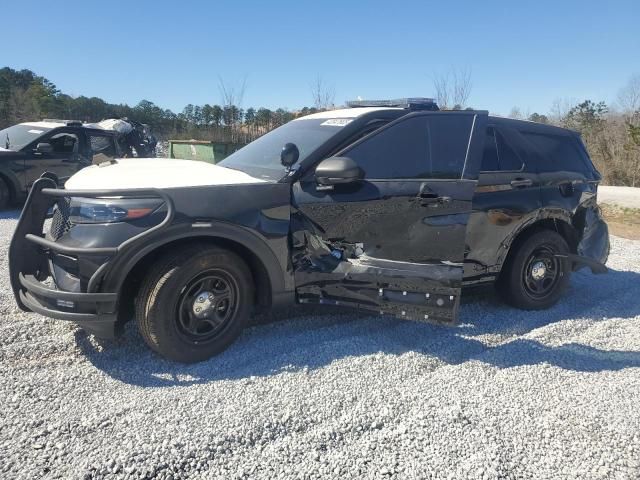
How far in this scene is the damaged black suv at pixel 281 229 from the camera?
3109 millimetres

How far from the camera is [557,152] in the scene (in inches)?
198

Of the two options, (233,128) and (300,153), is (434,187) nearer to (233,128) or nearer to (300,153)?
(300,153)

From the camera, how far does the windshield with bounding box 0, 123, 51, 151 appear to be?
372 inches

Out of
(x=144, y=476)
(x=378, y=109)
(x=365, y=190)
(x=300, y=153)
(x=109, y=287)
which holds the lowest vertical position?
(x=144, y=476)

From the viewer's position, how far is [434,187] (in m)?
3.80

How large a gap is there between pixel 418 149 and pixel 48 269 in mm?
2984

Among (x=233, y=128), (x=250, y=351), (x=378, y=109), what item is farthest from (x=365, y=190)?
(x=233, y=128)

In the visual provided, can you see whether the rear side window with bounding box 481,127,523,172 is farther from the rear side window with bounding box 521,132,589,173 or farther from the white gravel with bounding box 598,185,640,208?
the white gravel with bounding box 598,185,640,208

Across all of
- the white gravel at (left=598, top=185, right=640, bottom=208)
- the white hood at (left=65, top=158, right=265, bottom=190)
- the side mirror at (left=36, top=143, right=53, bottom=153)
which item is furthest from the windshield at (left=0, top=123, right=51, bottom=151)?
the white gravel at (left=598, top=185, right=640, bottom=208)

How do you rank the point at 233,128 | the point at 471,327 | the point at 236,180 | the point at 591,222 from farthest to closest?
the point at 233,128, the point at 591,222, the point at 471,327, the point at 236,180

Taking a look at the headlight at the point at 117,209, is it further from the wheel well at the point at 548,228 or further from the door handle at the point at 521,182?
the wheel well at the point at 548,228

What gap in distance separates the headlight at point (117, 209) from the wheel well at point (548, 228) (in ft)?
10.9

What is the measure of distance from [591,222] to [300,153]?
3451 mm

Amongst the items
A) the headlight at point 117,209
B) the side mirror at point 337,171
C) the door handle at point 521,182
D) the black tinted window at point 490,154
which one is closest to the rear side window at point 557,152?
the door handle at point 521,182
